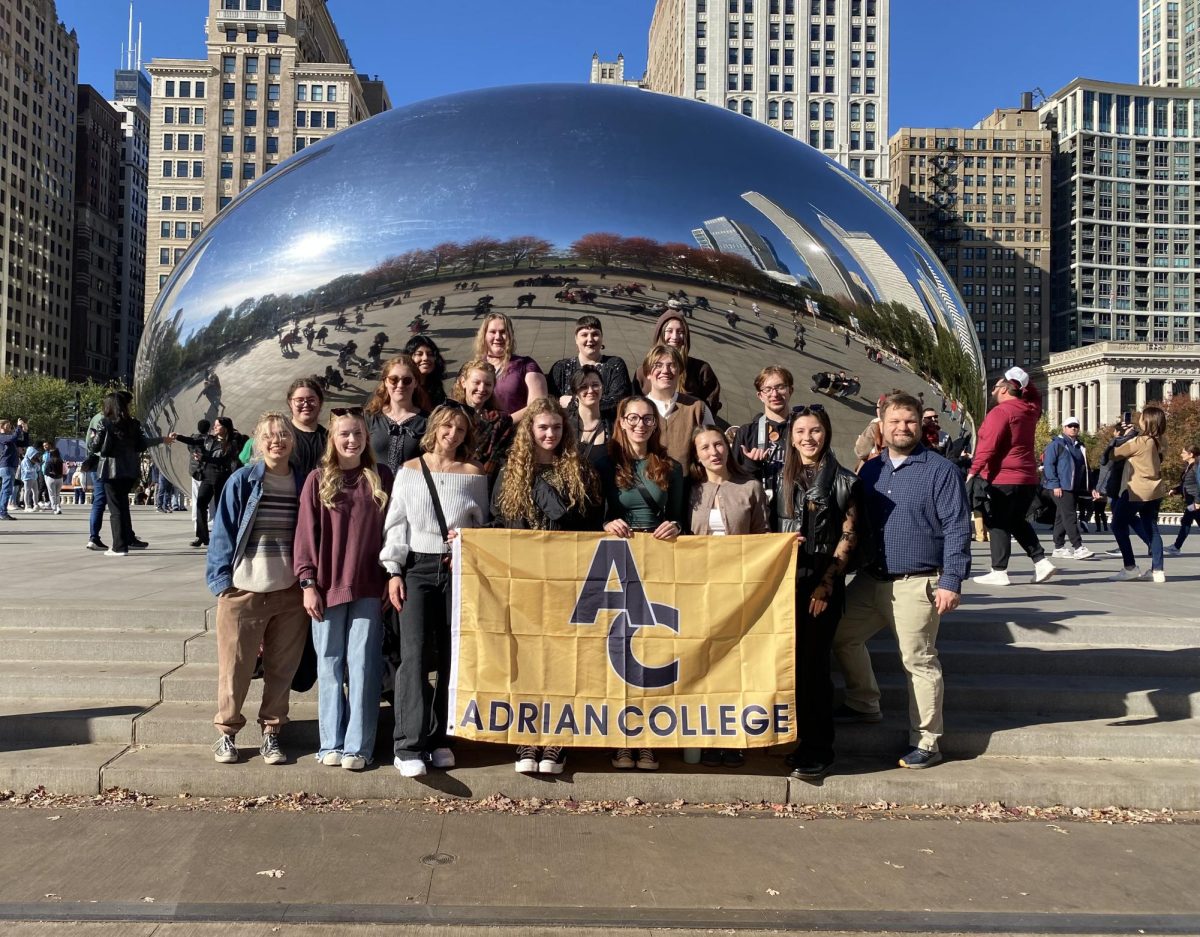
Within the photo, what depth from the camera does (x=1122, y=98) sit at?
145 metres

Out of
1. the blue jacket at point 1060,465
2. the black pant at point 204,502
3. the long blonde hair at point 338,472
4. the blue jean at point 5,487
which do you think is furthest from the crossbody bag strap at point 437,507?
the blue jean at point 5,487

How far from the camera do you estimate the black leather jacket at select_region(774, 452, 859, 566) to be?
13.4 feet

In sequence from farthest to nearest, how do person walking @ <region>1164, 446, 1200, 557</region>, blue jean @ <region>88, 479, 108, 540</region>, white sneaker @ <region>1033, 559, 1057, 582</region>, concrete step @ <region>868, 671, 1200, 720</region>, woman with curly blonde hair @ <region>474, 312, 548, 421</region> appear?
person walking @ <region>1164, 446, 1200, 557</region> < blue jean @ <region>88, 479, 108, 540</region> < white sneaker @ <region>1033, 559, 1057, 582</region> < concrete step @ <region>868, 671, 1200, 720</region> < woman with curly blonde hair @ <region>474, 312, 548, 421</region>

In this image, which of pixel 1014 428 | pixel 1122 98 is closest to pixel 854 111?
pixel 1122 98

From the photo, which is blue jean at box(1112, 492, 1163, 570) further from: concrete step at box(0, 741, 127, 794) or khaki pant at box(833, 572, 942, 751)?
concrete step at box(0, 741, 127, 794)

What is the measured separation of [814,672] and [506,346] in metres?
2.13

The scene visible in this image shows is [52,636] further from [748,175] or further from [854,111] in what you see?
[854,111]

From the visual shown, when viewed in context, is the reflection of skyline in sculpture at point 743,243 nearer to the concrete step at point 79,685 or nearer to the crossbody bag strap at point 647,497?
the crossbody bag strap at point 647,497

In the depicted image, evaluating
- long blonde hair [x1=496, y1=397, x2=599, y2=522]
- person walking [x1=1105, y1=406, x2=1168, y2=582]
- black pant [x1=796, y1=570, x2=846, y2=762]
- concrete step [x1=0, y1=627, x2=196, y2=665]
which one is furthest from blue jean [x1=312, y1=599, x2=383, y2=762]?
person walking [x1=1105, y1=406, x2=1168, y2=582]

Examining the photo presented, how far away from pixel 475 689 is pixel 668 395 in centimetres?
164

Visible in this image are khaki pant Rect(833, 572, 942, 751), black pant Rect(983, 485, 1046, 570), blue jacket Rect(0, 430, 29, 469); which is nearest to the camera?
khaki pant Rect(833, 572, 942, 751)

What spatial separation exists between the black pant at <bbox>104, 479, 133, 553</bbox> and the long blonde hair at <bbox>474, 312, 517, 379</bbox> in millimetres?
5474

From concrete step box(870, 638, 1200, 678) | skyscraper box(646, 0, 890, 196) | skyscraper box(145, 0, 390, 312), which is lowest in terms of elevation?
concrete step box(870, 638, 1200, 678)

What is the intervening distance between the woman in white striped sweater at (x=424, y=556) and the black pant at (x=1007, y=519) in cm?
461
